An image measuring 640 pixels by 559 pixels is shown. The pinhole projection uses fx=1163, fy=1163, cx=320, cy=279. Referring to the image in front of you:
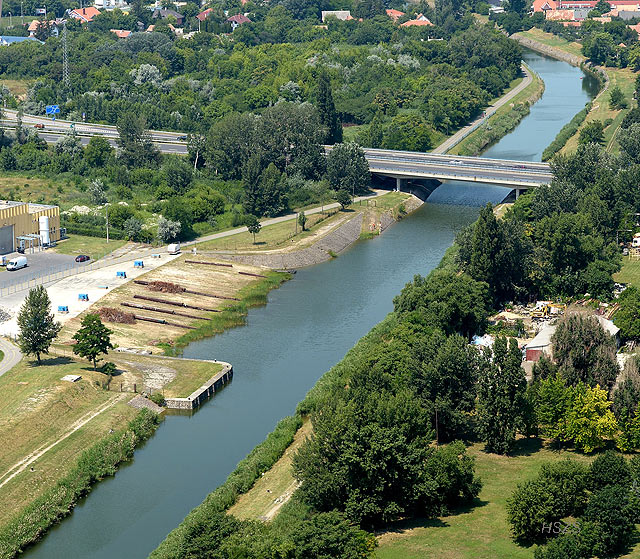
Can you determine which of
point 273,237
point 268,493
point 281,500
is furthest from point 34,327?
point 273,237

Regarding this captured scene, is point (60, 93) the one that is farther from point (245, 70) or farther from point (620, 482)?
point (620, 482)

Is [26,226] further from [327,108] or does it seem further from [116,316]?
[327,108]

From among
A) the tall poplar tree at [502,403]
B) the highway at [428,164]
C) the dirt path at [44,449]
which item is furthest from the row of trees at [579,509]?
the highway at [428,164]

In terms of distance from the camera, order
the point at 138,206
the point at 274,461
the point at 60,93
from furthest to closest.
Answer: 1. the point at 60,93
2. the point at 138,206
3. the point at 274,461

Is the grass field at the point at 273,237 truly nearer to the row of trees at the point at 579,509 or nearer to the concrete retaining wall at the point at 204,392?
the concrete retaining wall at the point at 204,392

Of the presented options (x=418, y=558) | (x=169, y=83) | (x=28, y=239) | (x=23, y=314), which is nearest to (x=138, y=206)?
(x=28, y=239)
